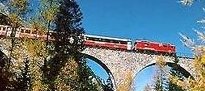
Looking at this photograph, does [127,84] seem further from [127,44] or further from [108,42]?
[108,42]

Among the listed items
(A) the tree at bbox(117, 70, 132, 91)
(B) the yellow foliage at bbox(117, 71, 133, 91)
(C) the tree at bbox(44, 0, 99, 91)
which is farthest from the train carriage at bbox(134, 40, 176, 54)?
(C) the tree at bbox(44, 0, 99, 91)

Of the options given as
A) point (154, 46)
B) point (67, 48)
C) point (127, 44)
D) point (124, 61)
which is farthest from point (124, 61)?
point (67, 48)

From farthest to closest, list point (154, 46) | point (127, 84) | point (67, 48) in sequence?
point (154, 46) → point (127, 84) → point (67, 48)

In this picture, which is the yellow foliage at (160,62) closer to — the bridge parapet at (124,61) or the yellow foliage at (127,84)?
the bridge parapet at (124,61)

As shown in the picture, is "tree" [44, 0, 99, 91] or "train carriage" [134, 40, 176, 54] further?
"train carriage" [134, 40, 176, 54]

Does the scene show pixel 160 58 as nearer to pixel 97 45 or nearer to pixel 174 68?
pixel 174 68

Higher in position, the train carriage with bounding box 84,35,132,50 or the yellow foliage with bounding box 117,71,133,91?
the train carriage with bounding box 84,35,132,50

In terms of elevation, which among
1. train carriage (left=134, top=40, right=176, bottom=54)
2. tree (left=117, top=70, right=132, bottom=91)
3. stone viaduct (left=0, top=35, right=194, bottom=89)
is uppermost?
train carriage (left=134, top=40, right=176, bottom=54)

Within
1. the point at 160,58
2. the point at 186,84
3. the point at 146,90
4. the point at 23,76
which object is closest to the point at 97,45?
the point at 160,58

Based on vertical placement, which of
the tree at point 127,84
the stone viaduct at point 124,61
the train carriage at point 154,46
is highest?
the train carriage at point 154,46

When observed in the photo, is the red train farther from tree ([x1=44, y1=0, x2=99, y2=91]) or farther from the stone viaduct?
tree ([x1=44, y1=0, x2=99, y2=91])

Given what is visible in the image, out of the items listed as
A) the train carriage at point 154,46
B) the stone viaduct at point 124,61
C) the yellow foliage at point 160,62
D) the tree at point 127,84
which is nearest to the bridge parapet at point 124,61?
the stone viaduct at point 124,61

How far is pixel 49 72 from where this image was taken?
40.8 metres

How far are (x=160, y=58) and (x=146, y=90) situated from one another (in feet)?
58.5
